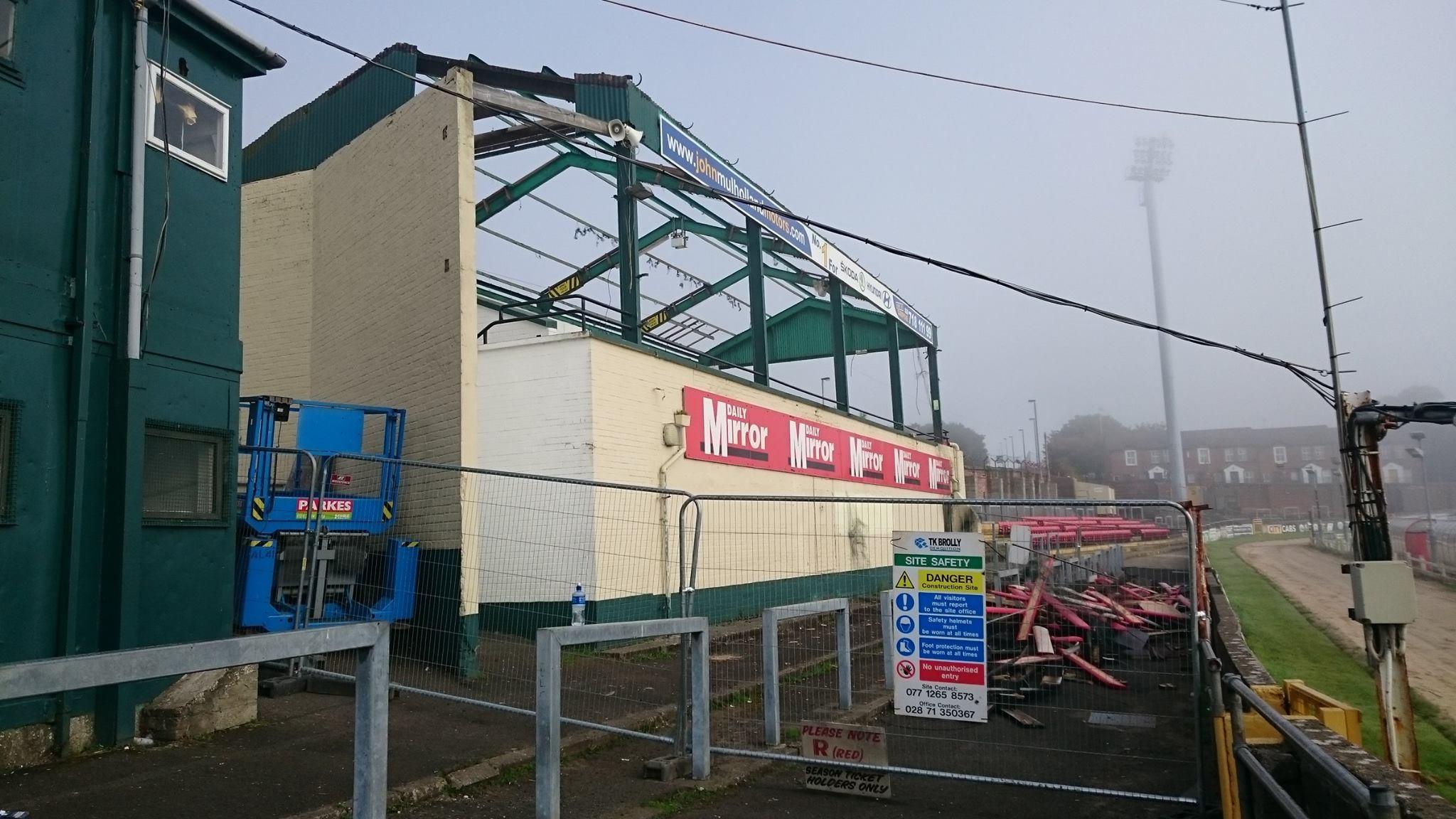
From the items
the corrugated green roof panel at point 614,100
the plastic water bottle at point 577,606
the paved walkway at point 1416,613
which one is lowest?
the paved walkway at point 1416,613

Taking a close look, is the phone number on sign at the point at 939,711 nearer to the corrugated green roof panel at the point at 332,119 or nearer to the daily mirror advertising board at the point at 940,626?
the daily mirror advertising board at the point at 940,626

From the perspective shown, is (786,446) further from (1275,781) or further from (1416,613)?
(1275,781)

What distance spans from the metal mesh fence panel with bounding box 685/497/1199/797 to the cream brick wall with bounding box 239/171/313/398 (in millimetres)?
8538

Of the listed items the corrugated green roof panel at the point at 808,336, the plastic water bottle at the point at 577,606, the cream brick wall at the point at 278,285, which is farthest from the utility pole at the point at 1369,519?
the corrugated green roof panel at the point at 808,336

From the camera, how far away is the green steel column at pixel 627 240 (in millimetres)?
13750

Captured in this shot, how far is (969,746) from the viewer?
7297 millimetres

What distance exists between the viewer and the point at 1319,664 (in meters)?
15.6

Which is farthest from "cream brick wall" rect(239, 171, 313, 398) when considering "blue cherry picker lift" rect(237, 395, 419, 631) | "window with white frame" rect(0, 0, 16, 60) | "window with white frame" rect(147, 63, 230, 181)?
"window with white frame" rect(0, 0, 16, 60)

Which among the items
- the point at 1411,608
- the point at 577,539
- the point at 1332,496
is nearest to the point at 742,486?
the point at 577,539

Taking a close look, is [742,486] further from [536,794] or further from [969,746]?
[536,794]

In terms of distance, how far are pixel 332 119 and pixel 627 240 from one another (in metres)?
5.04

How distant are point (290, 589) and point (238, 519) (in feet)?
2.77

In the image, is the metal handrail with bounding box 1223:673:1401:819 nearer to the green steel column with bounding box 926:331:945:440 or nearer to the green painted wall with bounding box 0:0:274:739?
the green painted wall with bounding box 0:0:274:739

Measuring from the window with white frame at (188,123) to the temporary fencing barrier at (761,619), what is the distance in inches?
122
